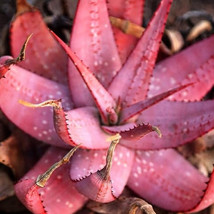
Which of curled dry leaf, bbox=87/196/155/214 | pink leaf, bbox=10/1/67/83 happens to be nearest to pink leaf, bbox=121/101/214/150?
curled dry leaf, bbox=87/196/155/214

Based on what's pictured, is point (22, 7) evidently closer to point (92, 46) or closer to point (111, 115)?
point (92, 46)

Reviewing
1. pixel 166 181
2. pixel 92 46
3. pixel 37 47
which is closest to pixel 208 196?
pixel 166 181

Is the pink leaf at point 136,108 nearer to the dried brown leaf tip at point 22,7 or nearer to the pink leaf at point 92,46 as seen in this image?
the pink leaf at point 92,46

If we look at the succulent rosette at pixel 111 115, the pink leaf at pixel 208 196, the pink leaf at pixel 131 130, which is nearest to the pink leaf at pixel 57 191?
the succulent rosette at pixel 111 115

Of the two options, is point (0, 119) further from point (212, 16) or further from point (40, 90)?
point (212, 16)

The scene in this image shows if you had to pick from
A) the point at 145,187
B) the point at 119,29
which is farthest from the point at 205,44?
the point at 145,187

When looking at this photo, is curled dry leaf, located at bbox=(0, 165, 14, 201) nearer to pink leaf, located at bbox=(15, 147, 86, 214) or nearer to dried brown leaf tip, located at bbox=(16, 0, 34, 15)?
pink leaf, located at bbox=(15, 147, 86, 214)
